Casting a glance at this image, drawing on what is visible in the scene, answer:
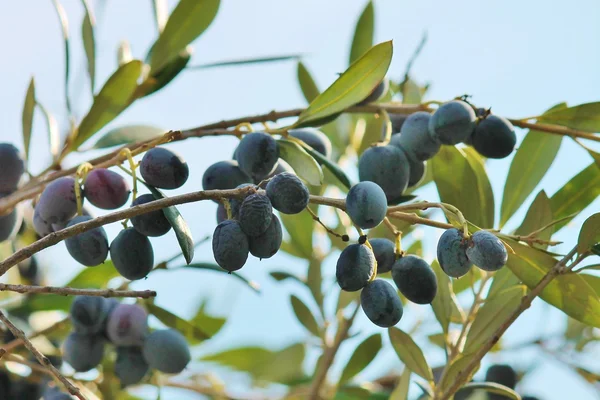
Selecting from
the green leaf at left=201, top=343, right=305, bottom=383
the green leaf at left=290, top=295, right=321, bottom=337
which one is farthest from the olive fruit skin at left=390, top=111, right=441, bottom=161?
the green leaf at left=201, top=343, right=305, bottom=383

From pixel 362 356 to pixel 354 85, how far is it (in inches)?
24.3

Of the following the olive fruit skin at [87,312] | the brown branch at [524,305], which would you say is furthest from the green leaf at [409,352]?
the olive fruit skin at [87,312]

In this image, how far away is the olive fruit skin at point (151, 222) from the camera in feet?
3.37

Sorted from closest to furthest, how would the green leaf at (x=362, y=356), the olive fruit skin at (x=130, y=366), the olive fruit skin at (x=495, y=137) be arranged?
the olive fruit skin at (x=495, y=137) < the olive fruit skin at (x=130, y=366) < the green leaf at (x=362, y=356)

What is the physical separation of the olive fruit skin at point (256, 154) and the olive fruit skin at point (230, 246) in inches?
7.5

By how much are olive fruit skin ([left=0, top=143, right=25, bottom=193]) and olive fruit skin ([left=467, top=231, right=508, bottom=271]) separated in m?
0.76

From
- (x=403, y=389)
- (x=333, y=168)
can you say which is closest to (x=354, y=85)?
(x=333, y=168)

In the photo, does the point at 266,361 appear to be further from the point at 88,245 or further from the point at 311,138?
the point at 88,245

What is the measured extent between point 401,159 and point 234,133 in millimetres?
255

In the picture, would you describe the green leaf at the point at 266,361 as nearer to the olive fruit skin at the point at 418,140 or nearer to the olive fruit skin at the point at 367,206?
the olive fruit skin at the point at 418,140

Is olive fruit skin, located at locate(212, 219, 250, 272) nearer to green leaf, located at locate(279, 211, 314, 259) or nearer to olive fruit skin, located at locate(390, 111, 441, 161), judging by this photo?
olive fruit skin, located at locate(390, 111, 441, 161)

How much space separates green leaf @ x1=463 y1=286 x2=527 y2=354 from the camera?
4.02 feet

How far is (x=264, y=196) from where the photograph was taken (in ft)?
3.08

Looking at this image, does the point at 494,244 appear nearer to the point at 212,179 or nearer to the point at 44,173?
the point at 212,179
